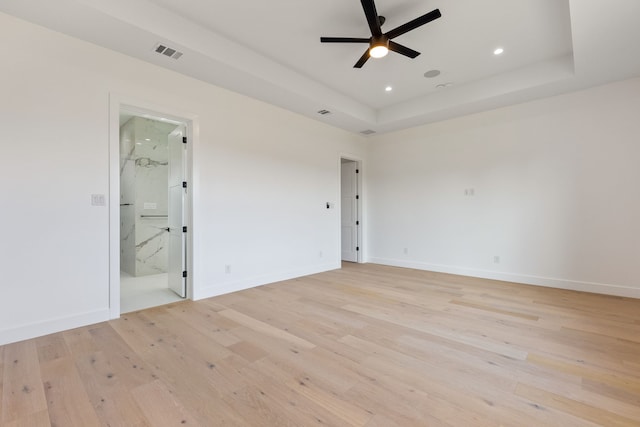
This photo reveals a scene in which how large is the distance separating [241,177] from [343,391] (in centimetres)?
327

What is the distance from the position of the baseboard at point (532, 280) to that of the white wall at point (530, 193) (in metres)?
0.01

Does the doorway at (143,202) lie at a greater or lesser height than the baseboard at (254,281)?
greater

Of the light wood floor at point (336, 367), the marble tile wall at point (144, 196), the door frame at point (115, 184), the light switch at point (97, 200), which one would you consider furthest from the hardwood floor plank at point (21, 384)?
the marble tile wall at point (144, 196)

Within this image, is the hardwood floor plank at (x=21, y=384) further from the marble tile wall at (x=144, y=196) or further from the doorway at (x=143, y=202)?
the marble tile wall at (x=144, y=196)

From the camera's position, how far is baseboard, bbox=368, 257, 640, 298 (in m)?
3.97

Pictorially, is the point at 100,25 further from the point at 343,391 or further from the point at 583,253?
the point at 583,253

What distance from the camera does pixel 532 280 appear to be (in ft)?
15.0

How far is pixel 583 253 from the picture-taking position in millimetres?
4203

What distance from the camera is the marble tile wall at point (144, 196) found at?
18.1 ft

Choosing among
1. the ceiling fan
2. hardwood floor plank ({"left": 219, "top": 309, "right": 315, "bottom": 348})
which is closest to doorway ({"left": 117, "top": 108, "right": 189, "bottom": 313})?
hardwood floor plank ({"left": 219, "top": 309, "right": 315, "bottom": 348})

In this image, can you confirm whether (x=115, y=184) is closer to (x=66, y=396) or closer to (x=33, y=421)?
(x=66, y=396)

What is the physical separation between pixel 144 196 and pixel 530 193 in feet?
22.8

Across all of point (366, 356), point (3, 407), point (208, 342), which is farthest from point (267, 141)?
point (3, 407)

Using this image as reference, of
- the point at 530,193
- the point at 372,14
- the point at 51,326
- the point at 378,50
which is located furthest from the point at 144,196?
the point at 530,193
